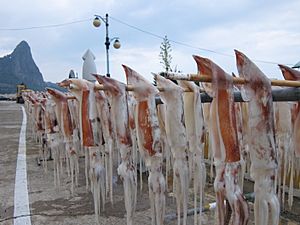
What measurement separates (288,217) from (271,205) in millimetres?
2820

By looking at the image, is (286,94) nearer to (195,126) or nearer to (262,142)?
(262,142)

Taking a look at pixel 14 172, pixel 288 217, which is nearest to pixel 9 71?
pixel 14 172

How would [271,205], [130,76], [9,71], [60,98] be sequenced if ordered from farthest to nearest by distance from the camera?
[9,71] < [60,98] < [130,76] < [271,205]

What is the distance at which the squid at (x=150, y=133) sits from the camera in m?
1.81

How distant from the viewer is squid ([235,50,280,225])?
1.33 m

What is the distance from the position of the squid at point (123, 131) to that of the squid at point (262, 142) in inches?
29.8

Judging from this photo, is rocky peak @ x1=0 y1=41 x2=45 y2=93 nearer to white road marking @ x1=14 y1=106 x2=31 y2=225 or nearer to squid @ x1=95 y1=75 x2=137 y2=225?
white road marking @ x1=14 y1=106 x2=31 y2=225

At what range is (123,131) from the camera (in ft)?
6.24

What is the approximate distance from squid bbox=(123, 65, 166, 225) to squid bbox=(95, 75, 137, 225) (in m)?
0.08

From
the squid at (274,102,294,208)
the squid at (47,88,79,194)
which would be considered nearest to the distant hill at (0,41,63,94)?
the squid at (47,88,79,194)

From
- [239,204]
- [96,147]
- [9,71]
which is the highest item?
[9,71]

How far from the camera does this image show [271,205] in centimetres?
134

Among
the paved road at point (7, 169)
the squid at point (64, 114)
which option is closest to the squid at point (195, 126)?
the squid at point (64, 114)

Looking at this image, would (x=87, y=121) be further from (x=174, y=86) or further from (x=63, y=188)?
(x=63, y=188)
